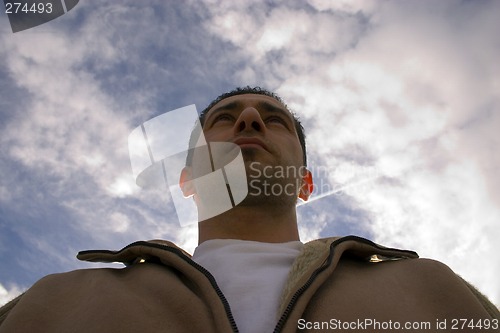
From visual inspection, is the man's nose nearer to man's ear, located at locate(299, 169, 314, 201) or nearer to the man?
man's ear, located at locate(299, 169, 314, 201)

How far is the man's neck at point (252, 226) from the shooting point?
12.3ft

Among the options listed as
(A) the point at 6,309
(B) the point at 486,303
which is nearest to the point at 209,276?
(A) the point at 6,309

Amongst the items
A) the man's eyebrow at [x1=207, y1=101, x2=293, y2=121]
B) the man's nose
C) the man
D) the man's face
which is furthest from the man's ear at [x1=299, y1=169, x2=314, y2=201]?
the man

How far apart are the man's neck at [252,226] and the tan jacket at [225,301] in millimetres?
1228

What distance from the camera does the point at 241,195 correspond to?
12.9ft

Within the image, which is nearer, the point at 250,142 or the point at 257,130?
the point at 250,142

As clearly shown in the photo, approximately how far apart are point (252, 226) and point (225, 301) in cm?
169

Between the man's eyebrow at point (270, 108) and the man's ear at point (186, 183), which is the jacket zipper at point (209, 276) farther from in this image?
the man's eyebrow at point (270, 108)

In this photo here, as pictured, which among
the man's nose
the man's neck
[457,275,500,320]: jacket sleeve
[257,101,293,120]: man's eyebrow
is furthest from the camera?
[257,101,293,120]: man's eyebrow

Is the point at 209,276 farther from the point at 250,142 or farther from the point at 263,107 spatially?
the point at 263,107

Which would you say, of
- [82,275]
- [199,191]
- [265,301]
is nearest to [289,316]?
[265,301]

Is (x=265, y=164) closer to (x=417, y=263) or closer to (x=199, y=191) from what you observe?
(x=199, y=191)

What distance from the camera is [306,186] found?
17.3ft

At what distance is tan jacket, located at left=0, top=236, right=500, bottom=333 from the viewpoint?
195 cm
